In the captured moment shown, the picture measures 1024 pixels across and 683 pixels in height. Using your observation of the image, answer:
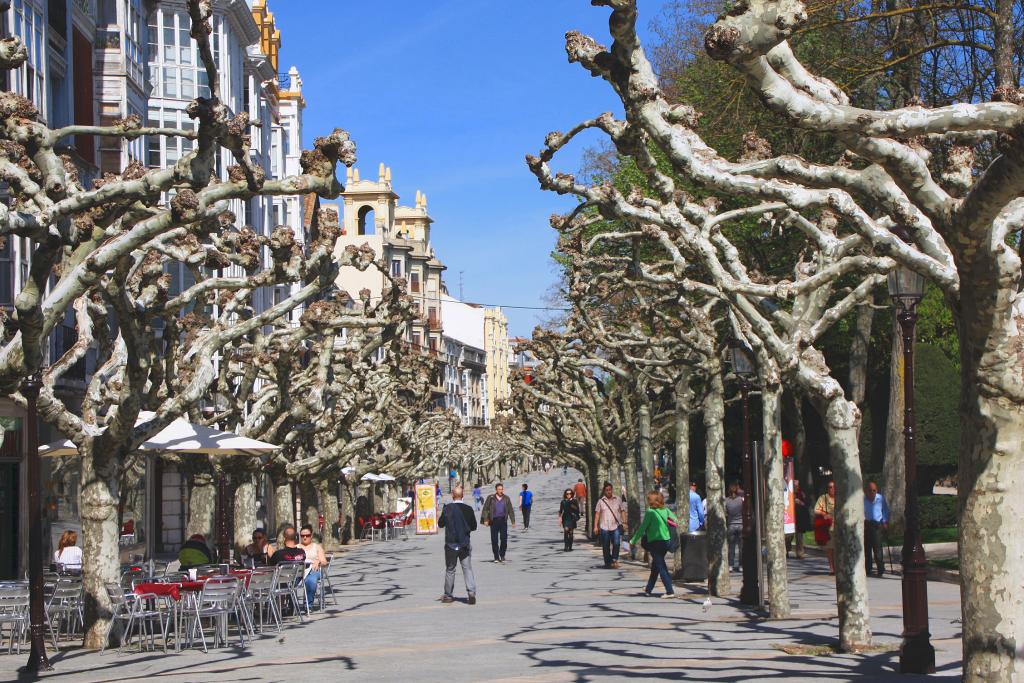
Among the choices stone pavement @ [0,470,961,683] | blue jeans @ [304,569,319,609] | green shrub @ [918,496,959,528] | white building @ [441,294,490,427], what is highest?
white building @ [441,294,490,427]

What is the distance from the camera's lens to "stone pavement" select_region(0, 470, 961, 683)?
43.3 feet

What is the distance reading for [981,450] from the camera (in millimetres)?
8750

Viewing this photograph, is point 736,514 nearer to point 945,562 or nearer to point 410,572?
point 945,562

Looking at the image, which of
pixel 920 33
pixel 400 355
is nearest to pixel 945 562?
pixel 920 33

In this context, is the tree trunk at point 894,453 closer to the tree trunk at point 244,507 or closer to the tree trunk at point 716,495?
the tree trunk at point 716,495

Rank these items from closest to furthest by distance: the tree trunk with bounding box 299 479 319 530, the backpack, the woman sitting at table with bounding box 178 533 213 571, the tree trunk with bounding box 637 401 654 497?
the woman sitting at table with bounding box 178 533 213 571 → the backpack → the tree trunk with bounding box 637 401 654 497 → the tree trunk with bounding box 299 479 319 530

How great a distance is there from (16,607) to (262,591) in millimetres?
3221

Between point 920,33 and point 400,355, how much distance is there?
2363 centimetres

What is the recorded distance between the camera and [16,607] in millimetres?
16656

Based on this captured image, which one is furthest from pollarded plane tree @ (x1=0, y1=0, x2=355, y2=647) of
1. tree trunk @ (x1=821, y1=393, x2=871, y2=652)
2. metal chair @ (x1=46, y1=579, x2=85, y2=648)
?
tree trunk @ (x1=821, y1=393, x2=871, y2=652)

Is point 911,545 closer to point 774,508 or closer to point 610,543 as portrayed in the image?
point 774,508

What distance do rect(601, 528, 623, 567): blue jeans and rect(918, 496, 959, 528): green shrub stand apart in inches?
339

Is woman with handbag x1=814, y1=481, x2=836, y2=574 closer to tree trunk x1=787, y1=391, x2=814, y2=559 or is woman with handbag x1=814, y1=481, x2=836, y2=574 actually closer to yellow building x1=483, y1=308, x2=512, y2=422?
tree trunk x1=787, y1=391, x2=814, y2=559

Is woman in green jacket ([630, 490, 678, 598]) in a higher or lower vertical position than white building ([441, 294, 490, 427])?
lower
